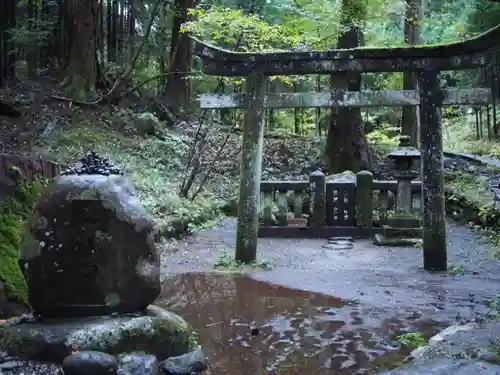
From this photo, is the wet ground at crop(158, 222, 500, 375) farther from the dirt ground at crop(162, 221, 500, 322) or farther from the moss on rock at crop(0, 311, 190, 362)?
the moss on rock at crop(0, 311, 190, 362)

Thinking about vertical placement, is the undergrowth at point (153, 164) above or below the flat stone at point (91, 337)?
above

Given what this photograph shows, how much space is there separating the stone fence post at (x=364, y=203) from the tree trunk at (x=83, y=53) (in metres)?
8.45

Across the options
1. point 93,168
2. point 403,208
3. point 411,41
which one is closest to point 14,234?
point 93,168

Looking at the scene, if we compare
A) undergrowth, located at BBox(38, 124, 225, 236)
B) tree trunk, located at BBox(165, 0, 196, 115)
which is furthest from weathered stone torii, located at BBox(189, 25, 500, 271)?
tree trunk, located at BBox(165, 0, 196, 115)

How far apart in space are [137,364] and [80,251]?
1072 millimetres

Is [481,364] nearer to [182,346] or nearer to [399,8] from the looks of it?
[182,346]

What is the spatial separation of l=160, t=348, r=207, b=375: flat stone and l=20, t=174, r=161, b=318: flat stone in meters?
0.63

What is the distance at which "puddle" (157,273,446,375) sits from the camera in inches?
207

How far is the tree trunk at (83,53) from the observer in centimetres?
1575

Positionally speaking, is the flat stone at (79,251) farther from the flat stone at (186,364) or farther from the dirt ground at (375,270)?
the dirt ground at (375,270)

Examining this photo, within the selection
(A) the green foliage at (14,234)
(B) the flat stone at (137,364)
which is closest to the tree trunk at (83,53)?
(A) the green foliage at (14,234)

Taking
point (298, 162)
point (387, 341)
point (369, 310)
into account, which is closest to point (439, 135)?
point (369, 310)

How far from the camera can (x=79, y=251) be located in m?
4.82

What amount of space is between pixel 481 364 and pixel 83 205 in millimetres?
3299
